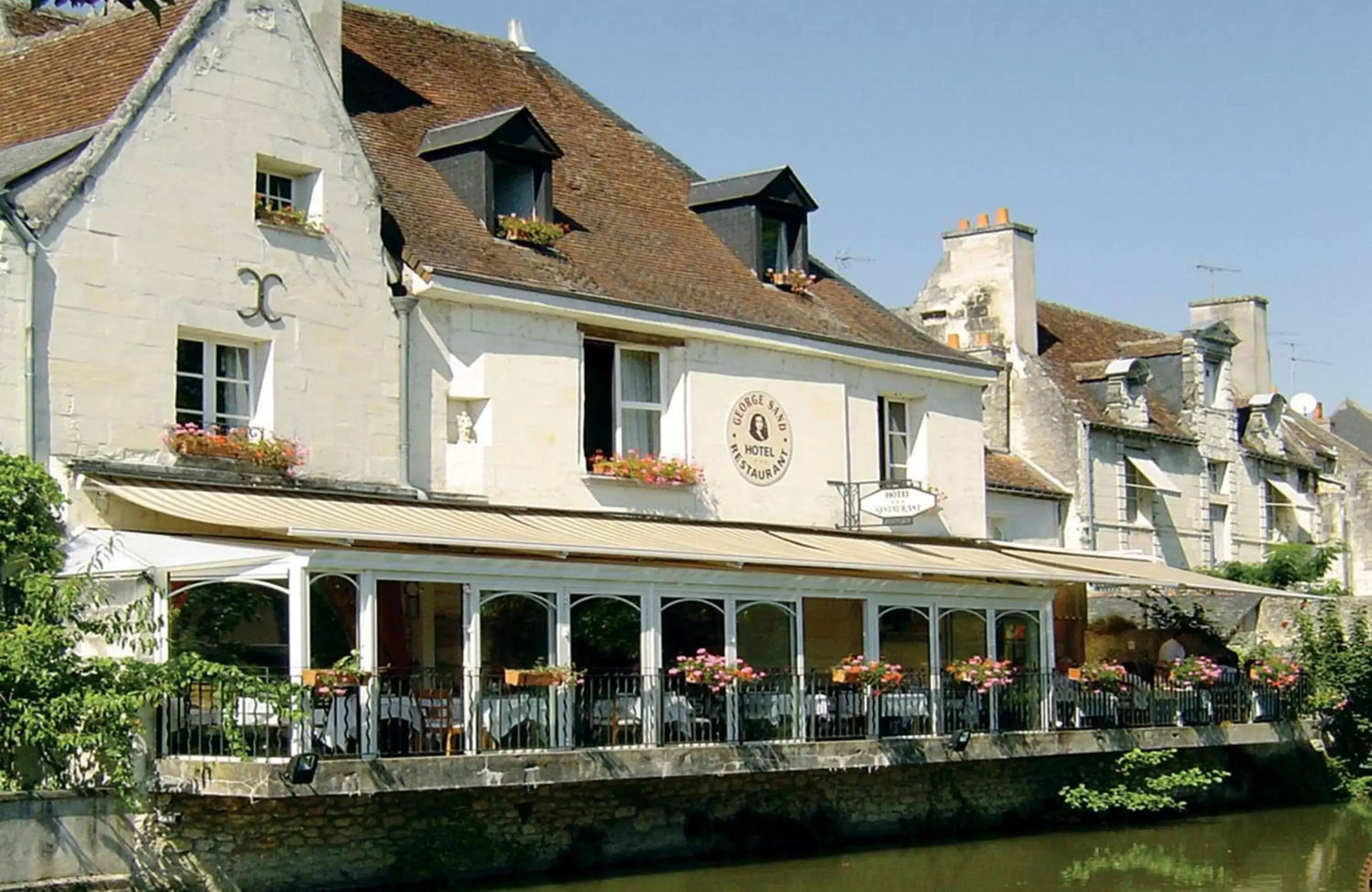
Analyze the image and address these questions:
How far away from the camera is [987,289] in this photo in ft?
117

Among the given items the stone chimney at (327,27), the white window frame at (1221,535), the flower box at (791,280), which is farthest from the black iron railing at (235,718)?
the white window frame at (1221,535)

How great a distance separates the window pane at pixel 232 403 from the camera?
19.8 meters

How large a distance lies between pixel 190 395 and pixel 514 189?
5.62 metres

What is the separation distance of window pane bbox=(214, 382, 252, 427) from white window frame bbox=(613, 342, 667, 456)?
498 cm

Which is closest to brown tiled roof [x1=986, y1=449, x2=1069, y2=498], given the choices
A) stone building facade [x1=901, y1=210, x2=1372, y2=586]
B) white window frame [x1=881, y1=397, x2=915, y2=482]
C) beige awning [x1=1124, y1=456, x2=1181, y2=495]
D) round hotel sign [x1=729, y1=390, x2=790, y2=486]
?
stone building facade [x1=901, y1=210, x2=1372, y2=586]

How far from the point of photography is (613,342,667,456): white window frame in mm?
23688

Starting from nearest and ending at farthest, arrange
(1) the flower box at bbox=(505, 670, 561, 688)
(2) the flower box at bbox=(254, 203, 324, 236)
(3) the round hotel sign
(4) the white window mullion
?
(1) the flower box at bbox=(505, 670, 561, 688) → (4) the white window mullion → (2) the flower box at bbox=(254, 203, 324, 236) → (3) the round hotel sign

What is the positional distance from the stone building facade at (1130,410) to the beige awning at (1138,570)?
5139 millimetres

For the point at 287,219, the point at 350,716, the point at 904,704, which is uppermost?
the point at 287,219

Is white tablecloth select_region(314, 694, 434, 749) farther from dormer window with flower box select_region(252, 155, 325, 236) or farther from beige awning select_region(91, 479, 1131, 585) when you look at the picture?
dormer window with flower box select_region(252, 155, 325, 236)

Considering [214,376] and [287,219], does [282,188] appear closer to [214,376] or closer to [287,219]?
[287,219]

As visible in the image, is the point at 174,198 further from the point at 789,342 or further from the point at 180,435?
the point at 789,342

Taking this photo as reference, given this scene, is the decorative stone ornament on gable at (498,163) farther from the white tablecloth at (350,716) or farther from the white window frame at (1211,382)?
the white window frame at (1211,382)

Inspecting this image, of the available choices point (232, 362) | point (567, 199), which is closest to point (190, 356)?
point (232, 362)
